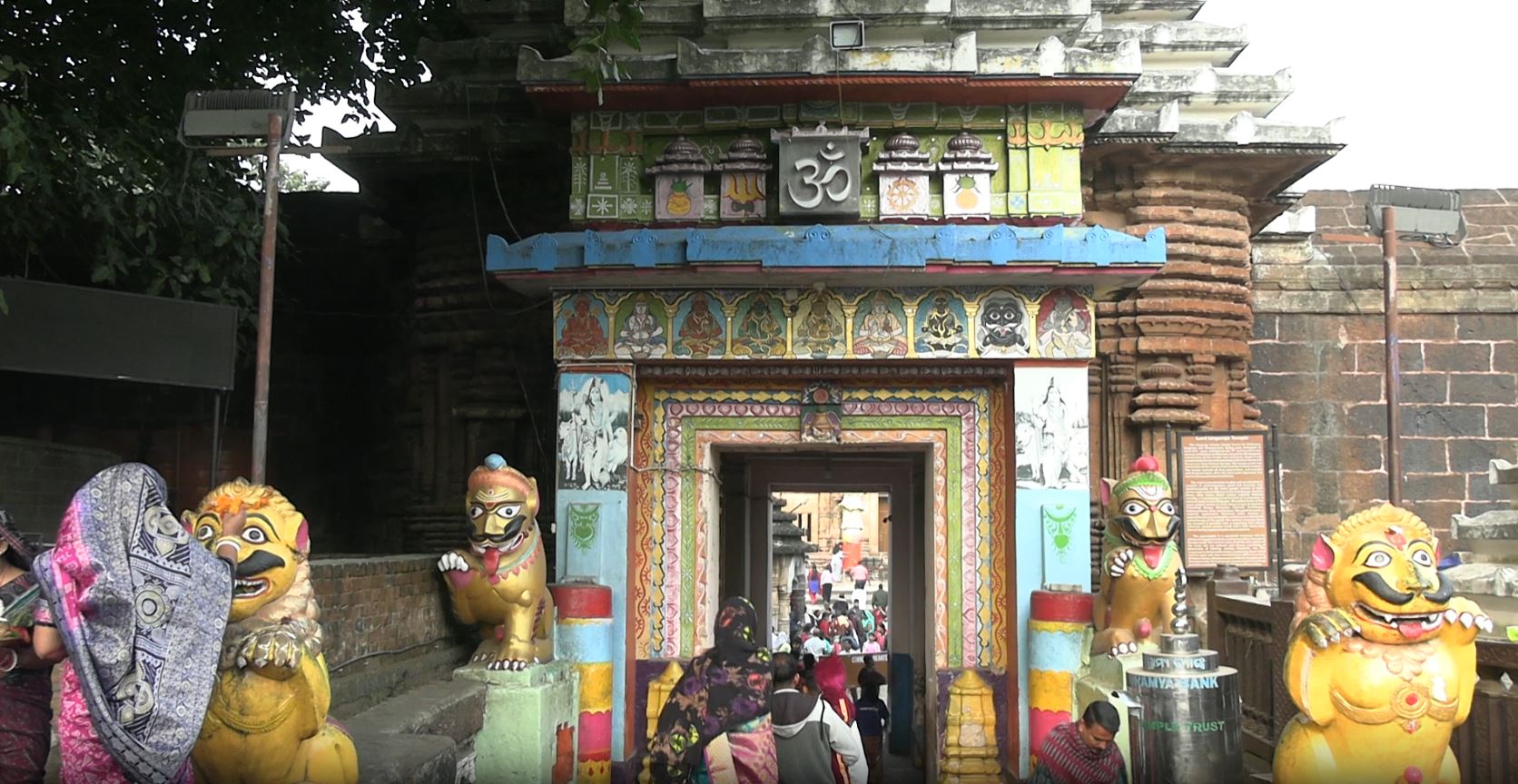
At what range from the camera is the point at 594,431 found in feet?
29.6

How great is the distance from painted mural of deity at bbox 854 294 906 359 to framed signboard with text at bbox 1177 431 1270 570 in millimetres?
2551

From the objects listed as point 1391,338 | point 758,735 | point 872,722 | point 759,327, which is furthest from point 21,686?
point 1391,338

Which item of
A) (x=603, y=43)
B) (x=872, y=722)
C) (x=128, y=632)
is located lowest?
(x=872, y=722)

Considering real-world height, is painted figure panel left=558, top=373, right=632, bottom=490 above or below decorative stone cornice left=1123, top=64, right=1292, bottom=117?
below

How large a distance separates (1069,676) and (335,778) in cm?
486

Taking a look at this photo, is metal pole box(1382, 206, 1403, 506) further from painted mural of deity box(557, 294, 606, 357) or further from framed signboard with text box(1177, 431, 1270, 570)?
painted mural of deity box(557, 294, 606, 357)

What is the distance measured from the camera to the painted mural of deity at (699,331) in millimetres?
9008

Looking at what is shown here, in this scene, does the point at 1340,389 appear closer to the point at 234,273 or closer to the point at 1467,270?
the point at 1467,270

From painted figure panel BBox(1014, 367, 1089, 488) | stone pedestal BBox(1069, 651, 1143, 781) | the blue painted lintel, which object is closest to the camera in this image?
stone pedestal BBox(1069, 651, 1143, 781)

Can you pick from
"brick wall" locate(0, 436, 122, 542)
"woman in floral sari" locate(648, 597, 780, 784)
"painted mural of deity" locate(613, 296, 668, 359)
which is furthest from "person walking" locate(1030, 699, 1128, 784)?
"brick wall" locate(0, 436, 122, 542)

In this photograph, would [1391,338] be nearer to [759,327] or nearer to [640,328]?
[759,327]

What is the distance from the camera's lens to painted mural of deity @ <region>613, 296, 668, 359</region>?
29.6 ft

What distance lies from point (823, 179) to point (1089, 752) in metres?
4.30

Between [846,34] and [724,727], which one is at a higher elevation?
[846,34]
